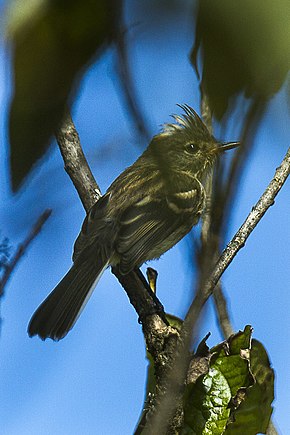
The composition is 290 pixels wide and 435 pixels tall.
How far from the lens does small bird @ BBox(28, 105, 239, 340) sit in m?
3.54

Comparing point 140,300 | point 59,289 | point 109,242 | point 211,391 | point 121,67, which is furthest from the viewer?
point 109,242

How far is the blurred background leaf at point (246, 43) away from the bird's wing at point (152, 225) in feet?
10.8

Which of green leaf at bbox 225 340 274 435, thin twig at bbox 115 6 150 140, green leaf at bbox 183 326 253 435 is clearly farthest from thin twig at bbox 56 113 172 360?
thin twig at bbox 115 6 150 140

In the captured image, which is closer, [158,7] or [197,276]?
[158,7]

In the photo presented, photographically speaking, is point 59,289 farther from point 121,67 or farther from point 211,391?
point 121,67

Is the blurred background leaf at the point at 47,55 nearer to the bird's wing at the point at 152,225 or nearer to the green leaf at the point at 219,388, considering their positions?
the green leaf at the point at 219,388

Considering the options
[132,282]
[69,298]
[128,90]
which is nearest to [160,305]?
→ [132,282]

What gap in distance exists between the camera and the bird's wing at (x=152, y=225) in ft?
13.0

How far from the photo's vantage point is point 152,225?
4.11m

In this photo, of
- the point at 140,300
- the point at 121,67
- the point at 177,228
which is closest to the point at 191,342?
A: the point at 121,67

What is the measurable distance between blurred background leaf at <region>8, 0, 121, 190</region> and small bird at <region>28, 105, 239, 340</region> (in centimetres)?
264

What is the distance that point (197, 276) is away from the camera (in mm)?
593

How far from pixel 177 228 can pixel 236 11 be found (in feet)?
12.7

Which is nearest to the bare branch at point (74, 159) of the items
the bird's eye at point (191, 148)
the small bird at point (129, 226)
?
the small bird at point (129, 226)
